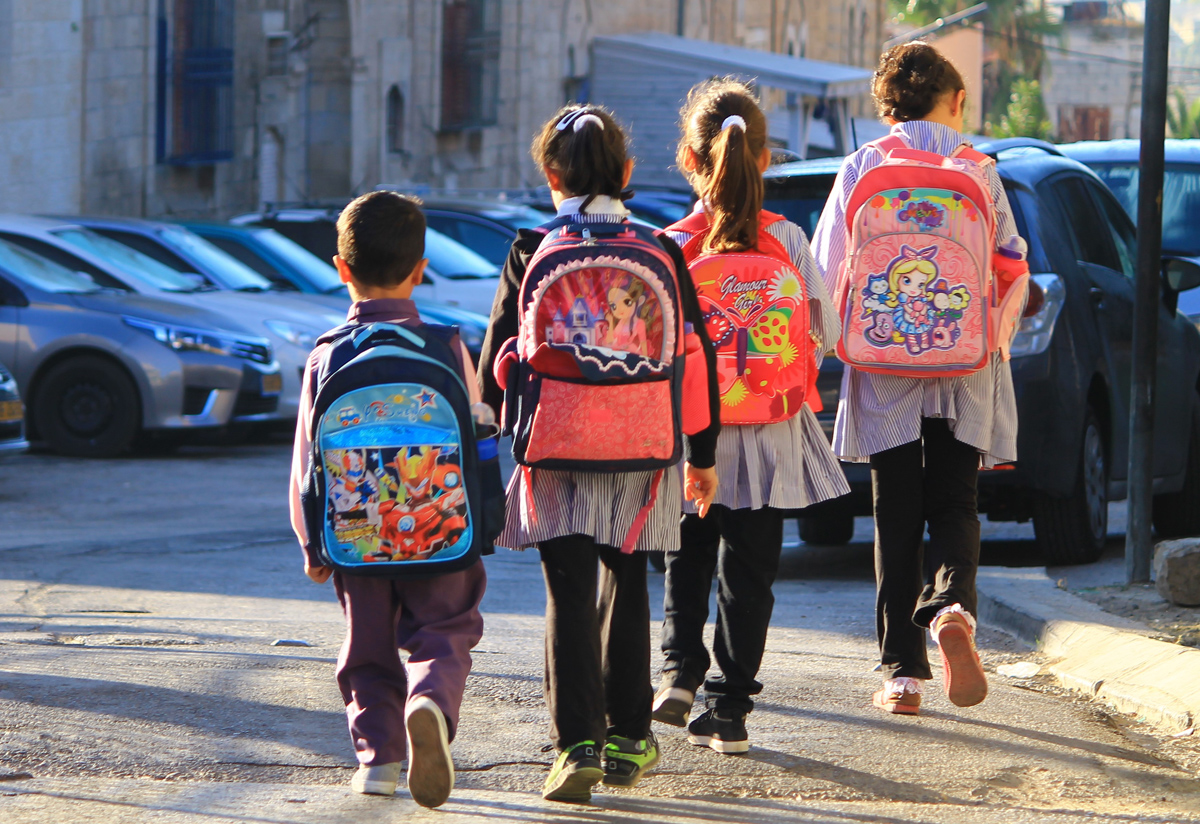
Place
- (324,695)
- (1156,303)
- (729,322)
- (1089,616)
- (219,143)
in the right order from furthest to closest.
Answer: (219,143)
(1156,303)
(1089,616)
(324,695)
(729,322)

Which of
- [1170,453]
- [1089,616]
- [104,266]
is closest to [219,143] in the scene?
[104,266]

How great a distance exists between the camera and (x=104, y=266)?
41.2ft

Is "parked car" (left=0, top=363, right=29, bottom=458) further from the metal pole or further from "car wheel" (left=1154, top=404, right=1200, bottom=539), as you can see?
the metal pole

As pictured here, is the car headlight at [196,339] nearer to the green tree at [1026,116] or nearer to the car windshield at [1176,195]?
the car windshield at [1176,195]

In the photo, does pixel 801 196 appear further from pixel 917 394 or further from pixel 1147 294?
pixel 917 394

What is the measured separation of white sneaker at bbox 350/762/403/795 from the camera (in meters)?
3.74

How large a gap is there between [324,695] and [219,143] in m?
18.9

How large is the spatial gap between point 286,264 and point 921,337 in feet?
35.7

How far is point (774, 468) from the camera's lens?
432cm

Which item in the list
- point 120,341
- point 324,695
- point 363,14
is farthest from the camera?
point 363,14

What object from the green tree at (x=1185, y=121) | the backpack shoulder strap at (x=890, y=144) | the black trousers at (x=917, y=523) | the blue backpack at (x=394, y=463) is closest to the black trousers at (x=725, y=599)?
the black trousers at (x=917, y=523)

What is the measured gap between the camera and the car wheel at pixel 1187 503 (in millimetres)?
8281

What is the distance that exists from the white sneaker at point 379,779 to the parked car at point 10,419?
6647mm

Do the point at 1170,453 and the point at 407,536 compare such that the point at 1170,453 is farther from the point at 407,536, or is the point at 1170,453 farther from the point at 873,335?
the point at 407,536
